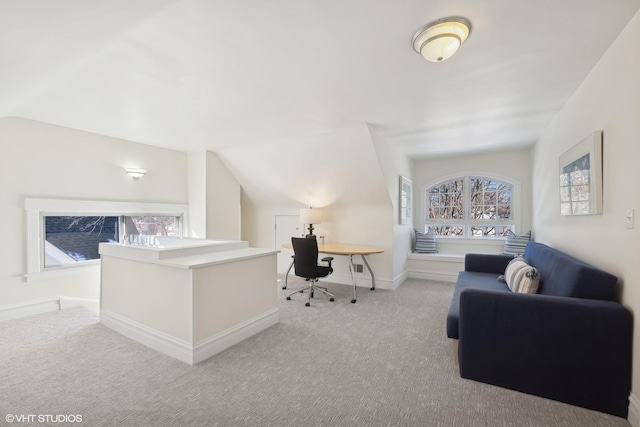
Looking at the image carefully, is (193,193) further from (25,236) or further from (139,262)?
(139,262)

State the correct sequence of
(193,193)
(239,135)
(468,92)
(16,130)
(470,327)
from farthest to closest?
(193,193)
(239,135)
(16,130)
(468,92)
(470,327)

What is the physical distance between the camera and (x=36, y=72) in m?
2.04

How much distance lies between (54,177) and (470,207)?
6.35m

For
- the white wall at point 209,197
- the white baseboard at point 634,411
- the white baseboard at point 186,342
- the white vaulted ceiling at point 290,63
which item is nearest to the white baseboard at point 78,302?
the white baseboard at point 186,342

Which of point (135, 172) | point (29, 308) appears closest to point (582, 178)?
point (135, 172)

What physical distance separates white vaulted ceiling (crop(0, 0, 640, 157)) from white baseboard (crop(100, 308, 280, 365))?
83.4 inches

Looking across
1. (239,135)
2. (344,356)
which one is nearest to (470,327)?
(344,356)

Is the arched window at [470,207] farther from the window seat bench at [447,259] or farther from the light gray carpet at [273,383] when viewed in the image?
the light gray carpet at [273,383]

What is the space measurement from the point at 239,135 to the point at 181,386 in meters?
3.02

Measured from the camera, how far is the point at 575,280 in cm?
181

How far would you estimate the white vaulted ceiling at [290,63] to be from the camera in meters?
1.51

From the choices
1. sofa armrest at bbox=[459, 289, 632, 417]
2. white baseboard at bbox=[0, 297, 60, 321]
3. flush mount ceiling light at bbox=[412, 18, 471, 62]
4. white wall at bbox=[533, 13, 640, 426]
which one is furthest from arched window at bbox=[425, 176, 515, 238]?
white baseboard at bbox=[0, 297, 60, 321]

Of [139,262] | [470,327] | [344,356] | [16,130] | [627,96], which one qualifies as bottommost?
[344,356]

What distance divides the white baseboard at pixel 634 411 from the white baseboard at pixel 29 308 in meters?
5.28
